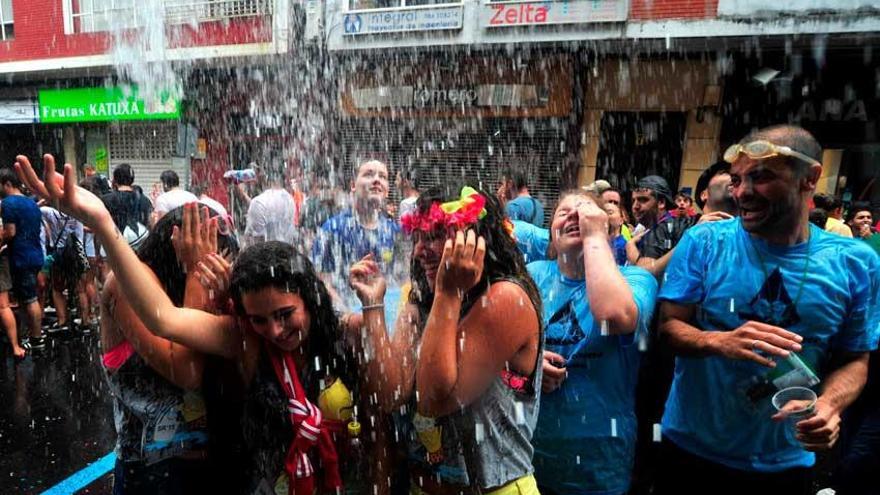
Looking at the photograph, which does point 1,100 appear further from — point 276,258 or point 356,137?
point 276,258

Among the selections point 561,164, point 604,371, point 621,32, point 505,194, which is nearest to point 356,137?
point 561,164

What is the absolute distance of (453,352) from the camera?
5.41 ft

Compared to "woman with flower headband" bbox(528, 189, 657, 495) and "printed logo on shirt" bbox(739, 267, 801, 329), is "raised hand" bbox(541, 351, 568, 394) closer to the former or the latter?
"woman with flower headband" bbox(528, 189, 657, 495)

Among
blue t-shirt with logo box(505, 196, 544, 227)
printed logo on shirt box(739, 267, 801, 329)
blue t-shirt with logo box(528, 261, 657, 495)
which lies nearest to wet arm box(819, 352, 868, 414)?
printed logo on shirt box(739, 267, 801, 329)

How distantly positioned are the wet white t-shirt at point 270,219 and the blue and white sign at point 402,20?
316 inches

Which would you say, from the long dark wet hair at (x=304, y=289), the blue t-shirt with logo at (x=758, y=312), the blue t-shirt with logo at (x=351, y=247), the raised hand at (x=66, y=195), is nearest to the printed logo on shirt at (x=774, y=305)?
the blue t-shirt with logo at (x=758, y=312)

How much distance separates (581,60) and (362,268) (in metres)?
11.4

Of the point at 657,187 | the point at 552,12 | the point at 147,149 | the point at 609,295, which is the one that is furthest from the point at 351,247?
the point at 147,149

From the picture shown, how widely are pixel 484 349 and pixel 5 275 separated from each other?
6464 millimetres

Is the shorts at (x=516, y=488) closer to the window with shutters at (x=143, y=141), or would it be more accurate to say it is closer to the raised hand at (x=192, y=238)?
the raised hand at (x=192, y=238)

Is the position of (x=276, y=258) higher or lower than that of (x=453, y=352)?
higher

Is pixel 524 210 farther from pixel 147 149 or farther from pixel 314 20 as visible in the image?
pixel 147 149

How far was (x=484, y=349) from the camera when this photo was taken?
5.55 ft

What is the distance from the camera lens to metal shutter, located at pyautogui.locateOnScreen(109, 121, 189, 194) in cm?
1595
